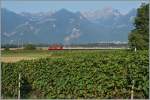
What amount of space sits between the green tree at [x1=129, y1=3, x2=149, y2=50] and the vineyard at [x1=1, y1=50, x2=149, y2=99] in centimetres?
2454

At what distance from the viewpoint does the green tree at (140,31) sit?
1517 inches

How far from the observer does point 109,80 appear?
13.2 m

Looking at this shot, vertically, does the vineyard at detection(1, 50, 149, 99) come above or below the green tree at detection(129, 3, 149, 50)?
below

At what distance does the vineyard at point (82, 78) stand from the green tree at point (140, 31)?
24.5 metres

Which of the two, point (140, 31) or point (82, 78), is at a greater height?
point (140, 31)

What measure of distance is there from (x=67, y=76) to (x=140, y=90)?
2.56m

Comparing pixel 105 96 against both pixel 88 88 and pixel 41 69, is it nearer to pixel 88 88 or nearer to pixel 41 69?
pixel 88 88

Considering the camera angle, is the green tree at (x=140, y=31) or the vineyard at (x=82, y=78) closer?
the vineyard at (x=82, y=78)

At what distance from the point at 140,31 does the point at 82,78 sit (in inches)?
1084

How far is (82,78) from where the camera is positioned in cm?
1353

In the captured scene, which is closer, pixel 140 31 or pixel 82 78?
pixel 82 78

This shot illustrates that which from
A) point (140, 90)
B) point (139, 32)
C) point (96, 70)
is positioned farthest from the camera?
point (139, 32)

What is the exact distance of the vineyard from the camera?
13023mm

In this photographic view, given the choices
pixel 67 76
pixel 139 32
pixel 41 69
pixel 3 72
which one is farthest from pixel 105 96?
pixel 139 32
